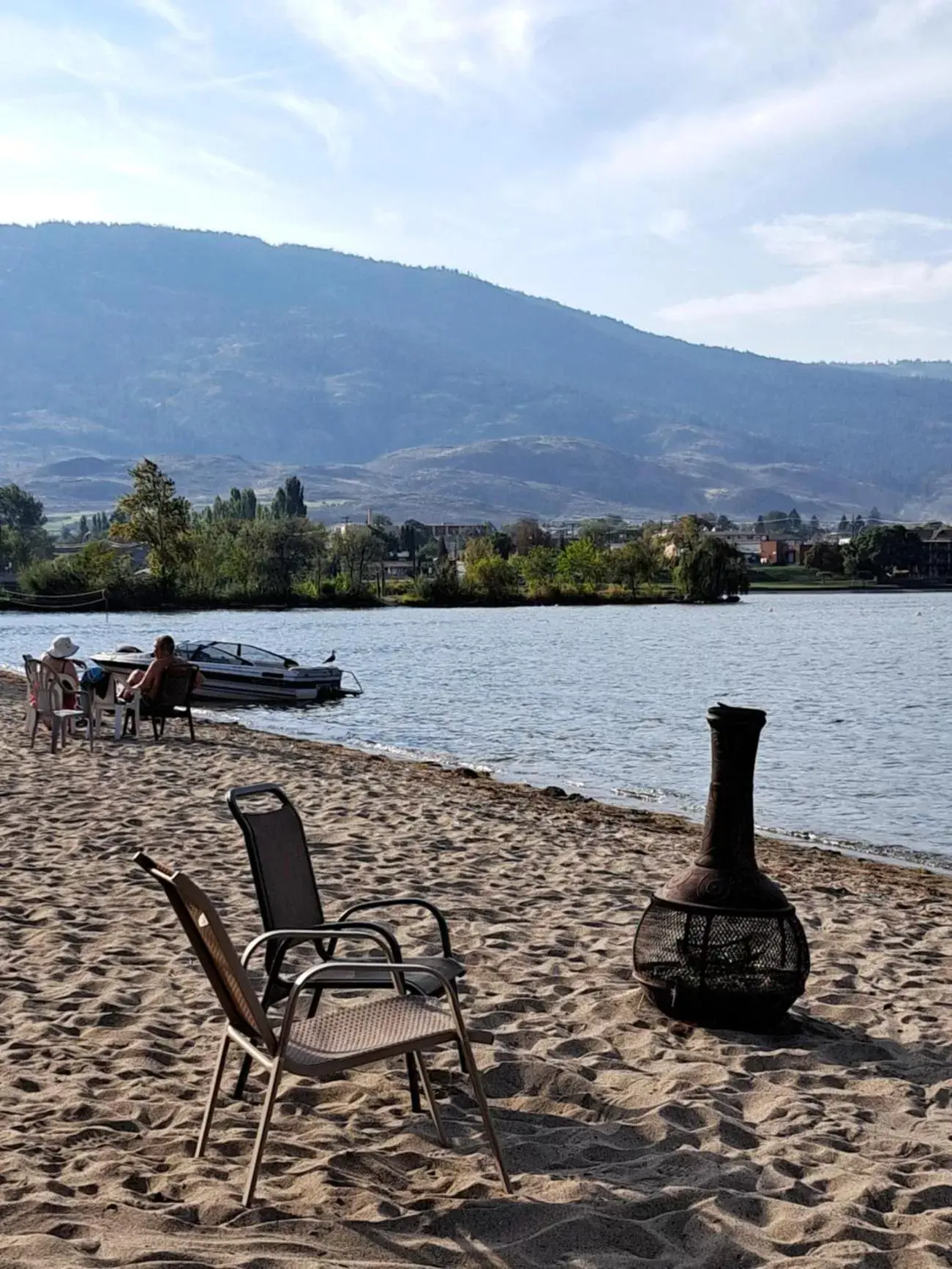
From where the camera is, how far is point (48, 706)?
18.1m

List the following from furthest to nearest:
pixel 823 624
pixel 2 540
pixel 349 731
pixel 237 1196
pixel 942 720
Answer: pixel 2 540 < pixel 823 624 < pixel 942 720 < pixel 349 731 < pixel 237 1196

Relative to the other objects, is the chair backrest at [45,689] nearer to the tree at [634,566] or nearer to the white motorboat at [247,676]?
the white motorboat at [247,676]

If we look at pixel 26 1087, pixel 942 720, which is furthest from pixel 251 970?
pixel 942 720

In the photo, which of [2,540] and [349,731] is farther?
[2,540]

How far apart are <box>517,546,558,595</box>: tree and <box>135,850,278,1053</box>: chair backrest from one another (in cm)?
13559

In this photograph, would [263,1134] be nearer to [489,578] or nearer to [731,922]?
[731,922]

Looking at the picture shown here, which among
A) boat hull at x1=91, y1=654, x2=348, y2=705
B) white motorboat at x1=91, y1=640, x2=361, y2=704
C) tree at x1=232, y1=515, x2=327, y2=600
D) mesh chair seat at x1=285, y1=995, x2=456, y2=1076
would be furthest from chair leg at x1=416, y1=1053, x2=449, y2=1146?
tree at x1=232, y1=515, x2=327, y2=600

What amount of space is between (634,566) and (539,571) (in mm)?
10221

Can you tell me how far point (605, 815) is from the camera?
1592cm

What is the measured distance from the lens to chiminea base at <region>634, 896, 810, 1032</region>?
6.55 meters

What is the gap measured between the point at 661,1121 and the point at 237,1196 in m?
1.65

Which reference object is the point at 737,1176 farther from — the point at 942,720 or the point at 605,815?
the point at 942,720

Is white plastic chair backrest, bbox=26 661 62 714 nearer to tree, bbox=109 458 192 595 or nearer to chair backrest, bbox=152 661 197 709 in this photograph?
chair backrest, bbox=152 661 197 709

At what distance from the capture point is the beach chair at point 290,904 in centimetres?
538
